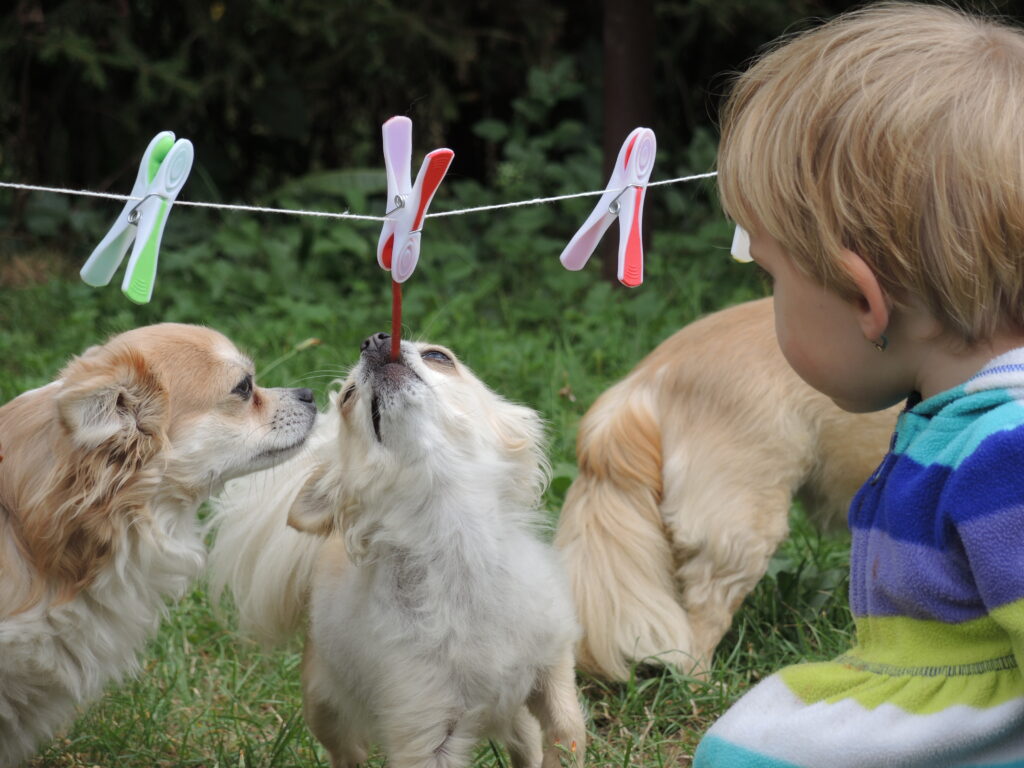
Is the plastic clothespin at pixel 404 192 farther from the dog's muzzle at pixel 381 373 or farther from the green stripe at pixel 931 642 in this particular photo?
the green stripe at pixel 931 642

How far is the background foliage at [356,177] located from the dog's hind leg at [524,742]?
0.97 metres

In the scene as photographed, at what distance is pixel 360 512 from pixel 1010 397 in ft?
4.20

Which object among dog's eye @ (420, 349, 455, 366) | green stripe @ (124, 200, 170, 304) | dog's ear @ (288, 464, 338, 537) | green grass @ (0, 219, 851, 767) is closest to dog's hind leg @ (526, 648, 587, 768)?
green grass @ (0, 219, 851, 767)

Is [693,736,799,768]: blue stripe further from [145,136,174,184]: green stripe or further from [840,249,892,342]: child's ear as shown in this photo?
[145,136,174,184]: green stripe

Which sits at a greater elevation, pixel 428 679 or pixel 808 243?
pixel 808 243

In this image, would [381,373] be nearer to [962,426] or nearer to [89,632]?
[89,632]

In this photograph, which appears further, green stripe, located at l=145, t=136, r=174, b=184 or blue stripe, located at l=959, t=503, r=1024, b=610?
green stripe, located at l=145, t=136, r=174, b=184

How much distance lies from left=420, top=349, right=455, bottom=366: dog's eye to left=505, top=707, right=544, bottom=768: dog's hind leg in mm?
735

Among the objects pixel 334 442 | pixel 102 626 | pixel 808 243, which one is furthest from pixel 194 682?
Answer: pixel 808 243

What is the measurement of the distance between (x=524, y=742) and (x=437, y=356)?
2.74ft

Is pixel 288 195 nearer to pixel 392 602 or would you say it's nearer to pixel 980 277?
pixel 392 602

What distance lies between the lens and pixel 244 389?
2418 millimetres

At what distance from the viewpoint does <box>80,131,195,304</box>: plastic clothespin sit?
1.99 metres

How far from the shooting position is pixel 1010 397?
1.41m
